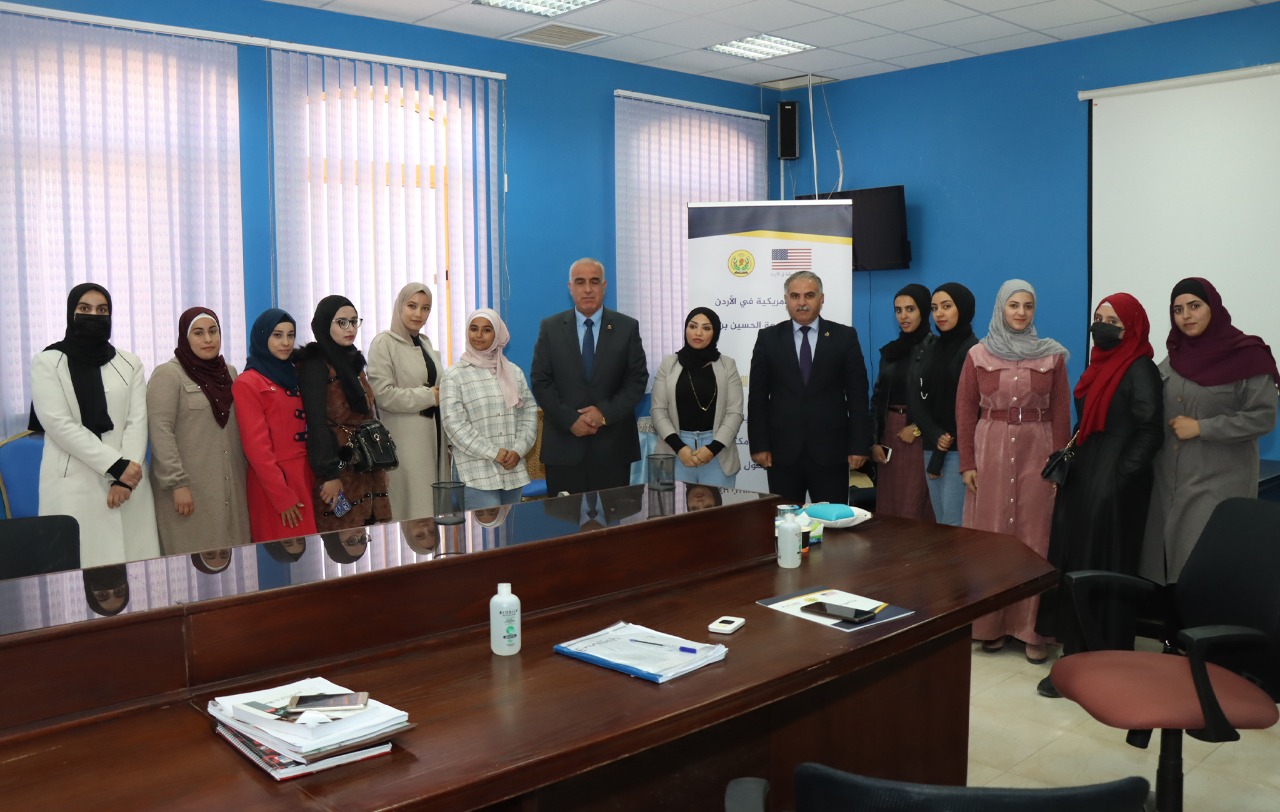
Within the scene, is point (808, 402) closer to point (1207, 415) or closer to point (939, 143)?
point (1207, 415)

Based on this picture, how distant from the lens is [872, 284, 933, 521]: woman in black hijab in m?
4.79

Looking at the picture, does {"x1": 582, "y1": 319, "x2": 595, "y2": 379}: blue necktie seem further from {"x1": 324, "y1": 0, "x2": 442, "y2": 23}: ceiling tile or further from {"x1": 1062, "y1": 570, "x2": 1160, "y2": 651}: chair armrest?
{"x1": 1062, "y1": 570, "x2": 1160, "y2": 651}: chair armrest

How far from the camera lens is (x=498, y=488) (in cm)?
427

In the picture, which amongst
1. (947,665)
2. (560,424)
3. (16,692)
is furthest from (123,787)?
(560,424)

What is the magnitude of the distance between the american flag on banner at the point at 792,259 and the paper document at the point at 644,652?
4.28 metres

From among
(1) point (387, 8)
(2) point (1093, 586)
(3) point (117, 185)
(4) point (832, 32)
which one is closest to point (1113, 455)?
(2) point (1093, 586)

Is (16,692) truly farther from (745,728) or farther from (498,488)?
(498,488)

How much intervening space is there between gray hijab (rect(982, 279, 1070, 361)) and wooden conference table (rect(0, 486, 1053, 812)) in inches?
55.6

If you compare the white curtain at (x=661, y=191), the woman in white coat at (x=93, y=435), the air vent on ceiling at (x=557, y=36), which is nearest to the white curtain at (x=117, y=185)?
the woman in white coat at (x=93, y=435)

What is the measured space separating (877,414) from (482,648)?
332 cm

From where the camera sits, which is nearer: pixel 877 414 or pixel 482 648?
pixel 482 648

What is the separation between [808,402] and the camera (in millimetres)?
4672

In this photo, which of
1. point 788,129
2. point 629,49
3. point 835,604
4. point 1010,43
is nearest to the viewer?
point 835,604

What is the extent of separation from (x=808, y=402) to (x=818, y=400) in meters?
0.05
